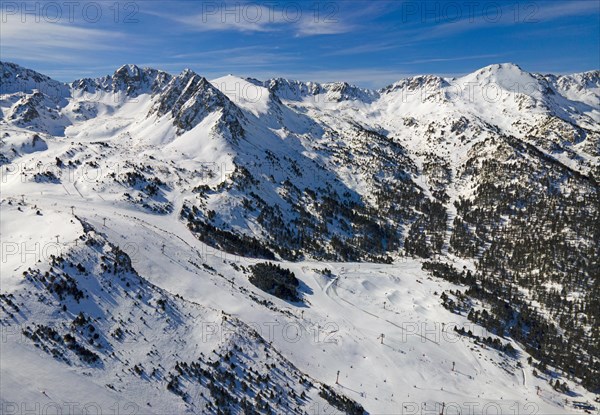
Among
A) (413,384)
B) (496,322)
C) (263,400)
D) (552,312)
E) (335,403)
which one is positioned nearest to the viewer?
(263,400)

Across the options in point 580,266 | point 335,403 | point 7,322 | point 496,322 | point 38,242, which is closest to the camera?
point 7,322

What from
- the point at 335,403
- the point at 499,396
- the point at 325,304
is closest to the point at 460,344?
the point at 499,396

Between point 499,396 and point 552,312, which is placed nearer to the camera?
point 499,396

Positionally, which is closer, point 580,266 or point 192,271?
point 192,271

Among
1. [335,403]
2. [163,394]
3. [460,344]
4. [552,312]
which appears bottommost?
[552,312]

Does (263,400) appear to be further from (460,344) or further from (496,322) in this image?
(496,322)

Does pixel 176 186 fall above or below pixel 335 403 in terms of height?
above

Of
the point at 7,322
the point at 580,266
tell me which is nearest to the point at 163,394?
the point at 7,322

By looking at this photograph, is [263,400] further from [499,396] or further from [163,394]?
[499,396]

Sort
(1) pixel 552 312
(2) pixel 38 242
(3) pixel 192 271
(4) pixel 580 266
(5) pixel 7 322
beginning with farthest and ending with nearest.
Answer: (4) pixel 580 266 → (1) pixel 552 312 → (3) pixel 192 271 → (2) pixel 38 242 → (5) pixel 7 322
